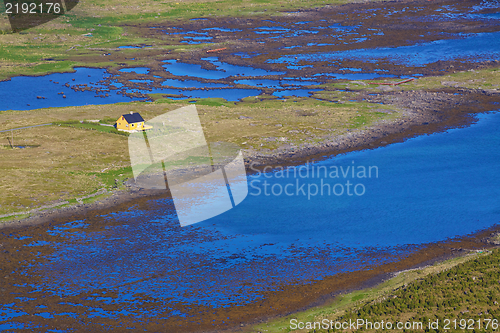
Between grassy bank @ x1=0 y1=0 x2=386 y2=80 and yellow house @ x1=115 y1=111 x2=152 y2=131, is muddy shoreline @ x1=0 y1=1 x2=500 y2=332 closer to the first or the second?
yellow house @ x1=115 y1=111 x2=152 y2=131

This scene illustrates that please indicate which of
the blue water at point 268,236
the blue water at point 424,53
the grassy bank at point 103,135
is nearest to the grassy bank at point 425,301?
the blue water at point 268,236

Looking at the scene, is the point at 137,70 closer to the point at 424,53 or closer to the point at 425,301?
the point at 424,53

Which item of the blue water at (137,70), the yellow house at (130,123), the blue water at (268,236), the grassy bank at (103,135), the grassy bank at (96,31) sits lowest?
the blue water at (268,236)

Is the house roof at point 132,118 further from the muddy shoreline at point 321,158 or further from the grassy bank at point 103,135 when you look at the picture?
the muddy shoreline at point 321,158

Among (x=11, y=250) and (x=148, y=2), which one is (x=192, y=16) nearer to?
(x=148, y=2)

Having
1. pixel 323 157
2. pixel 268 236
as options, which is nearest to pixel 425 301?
pixel 268 236

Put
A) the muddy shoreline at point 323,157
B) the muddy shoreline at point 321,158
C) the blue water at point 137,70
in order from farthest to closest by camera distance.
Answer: the blue water at point 137,70 → the muddy shoreline at point 323,157 → the muddy shoreline at point 321,158

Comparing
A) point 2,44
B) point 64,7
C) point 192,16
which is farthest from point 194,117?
point 64,7
